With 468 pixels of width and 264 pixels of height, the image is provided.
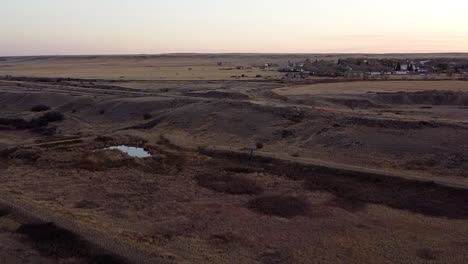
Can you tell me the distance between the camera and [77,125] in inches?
1700

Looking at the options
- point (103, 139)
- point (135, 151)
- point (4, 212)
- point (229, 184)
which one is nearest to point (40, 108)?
point (103, 139)

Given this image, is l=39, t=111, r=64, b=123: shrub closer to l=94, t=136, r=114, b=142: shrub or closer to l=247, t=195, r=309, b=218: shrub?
l=94, t=136, r=114, b=142: shrub

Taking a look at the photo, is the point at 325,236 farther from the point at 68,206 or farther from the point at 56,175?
the point at 56,175

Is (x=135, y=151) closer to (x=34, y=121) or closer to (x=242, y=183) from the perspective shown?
(x=242, y=183)

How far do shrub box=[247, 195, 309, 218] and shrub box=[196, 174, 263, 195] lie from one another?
126 centimetres

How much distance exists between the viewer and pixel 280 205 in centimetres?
2094

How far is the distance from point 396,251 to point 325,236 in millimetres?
2283

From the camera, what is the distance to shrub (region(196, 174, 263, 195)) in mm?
23172

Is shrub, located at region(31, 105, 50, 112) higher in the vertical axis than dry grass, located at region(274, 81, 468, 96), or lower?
lower

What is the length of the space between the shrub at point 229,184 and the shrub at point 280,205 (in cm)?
126

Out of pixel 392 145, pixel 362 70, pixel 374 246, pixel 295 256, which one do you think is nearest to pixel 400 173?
pixel 392 145

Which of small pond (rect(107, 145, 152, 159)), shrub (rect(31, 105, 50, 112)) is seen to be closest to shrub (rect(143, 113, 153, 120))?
small pond (rect(107, 145, 152, 159))

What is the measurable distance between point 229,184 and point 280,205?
3.77 metres

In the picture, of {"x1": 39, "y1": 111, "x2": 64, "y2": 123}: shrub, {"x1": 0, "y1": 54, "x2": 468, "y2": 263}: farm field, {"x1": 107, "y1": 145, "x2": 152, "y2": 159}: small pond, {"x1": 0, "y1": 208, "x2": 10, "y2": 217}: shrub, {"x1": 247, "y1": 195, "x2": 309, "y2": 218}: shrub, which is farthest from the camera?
{"x1": 39, "y1": 111, "x2": 64, "y2": 123}: shrub
